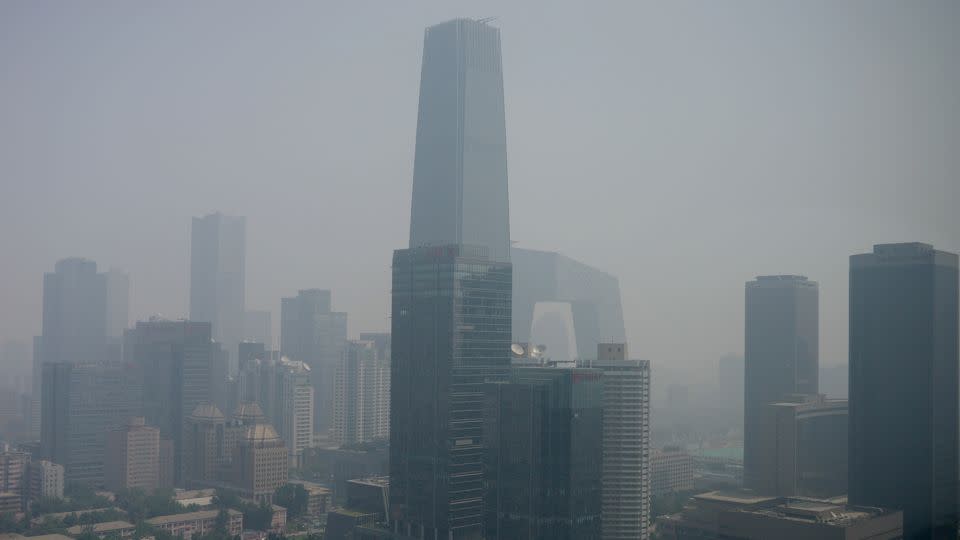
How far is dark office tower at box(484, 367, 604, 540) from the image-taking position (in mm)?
18266

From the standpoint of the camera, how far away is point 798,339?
29906 millimetres

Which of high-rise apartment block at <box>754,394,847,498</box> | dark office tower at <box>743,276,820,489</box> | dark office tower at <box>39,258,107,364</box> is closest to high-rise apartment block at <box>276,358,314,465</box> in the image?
dark office tower at <box>39,258,107,364</box>

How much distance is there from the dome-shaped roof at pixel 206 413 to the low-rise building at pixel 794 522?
1851cm

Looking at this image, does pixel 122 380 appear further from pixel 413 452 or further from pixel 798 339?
pixel 798 339

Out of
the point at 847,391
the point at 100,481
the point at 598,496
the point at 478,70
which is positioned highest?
the point at 478,70

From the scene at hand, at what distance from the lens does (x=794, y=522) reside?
720 inches

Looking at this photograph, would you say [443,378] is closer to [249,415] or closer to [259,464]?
[259,464]

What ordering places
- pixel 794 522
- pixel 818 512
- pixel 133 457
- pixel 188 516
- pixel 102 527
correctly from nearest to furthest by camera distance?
1. pixel 794 522
2. pixel 818 512
3. pixel 102 527
4. pixel 188 516
5. pixel 133 457

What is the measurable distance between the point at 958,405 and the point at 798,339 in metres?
9.22

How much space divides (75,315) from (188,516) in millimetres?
18706

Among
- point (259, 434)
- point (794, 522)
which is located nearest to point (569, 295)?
point (259, 434)

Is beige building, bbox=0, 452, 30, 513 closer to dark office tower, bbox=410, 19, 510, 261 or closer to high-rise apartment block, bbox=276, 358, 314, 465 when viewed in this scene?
high-rise apartment block, bbox=276, 358, 314, 465

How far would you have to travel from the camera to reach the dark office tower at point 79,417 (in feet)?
113

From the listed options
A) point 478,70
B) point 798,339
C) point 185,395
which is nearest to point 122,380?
point 185,395
